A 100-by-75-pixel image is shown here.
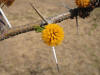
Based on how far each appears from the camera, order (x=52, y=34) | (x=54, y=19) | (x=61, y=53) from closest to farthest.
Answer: (x=52, y=34), (x=54, y=19), (x=61, y=53)

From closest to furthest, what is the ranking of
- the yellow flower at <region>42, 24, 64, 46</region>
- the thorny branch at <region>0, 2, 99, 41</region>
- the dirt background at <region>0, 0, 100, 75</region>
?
the yellow flower at <region>42, 24, 64, 46</region> < the thorny branch at <region>0, 2, 99, 41</region> < the dirt background at <region>0, 0, 100, 75</region>

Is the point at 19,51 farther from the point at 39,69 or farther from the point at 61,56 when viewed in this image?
the point at 61,56

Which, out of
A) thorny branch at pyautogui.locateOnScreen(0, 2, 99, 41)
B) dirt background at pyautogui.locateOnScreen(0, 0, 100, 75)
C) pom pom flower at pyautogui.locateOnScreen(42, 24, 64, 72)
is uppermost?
→ pom pom flower at pyautogui.locateOnScreen(42, 24, 64, 72)

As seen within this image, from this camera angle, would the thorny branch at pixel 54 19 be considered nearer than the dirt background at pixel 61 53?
Yes

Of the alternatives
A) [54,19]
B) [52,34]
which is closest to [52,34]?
[52,34]

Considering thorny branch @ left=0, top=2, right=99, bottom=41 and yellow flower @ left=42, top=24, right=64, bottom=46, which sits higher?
yellow flower @ left=42, top=24, right=64, bottom=46

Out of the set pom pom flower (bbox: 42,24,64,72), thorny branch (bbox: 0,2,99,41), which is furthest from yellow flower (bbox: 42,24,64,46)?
thorny branch (bbox: 0,2,99,41)

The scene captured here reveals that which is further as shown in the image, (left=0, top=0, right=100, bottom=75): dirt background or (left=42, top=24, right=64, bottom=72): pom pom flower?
(left=0, top=0, right=100, bottom=75): dirt background

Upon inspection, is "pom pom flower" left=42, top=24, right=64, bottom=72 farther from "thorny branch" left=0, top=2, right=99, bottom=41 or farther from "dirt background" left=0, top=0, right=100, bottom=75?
"dirt background" left=0, top=0, right=100, bottom=75

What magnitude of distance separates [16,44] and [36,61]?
4.81ft

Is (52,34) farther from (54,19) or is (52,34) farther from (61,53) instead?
(61,53)

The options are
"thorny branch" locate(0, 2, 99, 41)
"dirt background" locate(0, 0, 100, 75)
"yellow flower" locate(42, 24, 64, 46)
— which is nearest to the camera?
"yellow flower" locate(42, 24, 64, 46)

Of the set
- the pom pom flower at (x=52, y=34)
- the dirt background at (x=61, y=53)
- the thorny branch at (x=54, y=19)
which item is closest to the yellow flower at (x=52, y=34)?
the pom pom flower at (x=52, y=34)

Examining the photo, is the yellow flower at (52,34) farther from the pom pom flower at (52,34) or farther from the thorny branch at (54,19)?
the thorny branch at (54,19)
